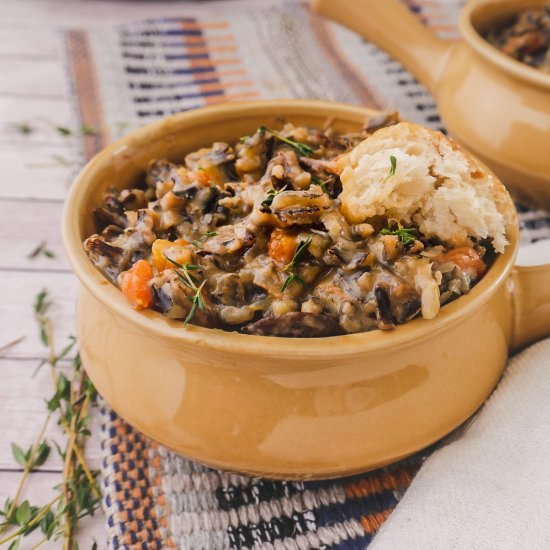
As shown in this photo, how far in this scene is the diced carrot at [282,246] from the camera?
50.3 inches

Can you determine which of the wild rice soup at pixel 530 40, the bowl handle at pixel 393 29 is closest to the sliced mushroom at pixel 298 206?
the wild rice soup at pixel 530 40

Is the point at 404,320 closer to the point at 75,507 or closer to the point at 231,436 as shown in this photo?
the point at 231,436

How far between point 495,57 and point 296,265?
42.2 inches

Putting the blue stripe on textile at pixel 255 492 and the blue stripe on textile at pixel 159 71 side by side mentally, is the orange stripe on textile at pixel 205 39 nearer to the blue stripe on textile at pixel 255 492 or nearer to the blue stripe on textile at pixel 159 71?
the blue stripe on textile at pixel 159 71

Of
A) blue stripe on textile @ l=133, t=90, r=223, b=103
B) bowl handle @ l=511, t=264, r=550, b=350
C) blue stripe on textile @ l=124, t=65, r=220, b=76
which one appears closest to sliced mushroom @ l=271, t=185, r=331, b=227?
bowl handle @ l=511, t=264, r=550, b=350

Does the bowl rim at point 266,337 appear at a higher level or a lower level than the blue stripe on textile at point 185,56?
higher

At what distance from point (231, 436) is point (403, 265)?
1.31 ft

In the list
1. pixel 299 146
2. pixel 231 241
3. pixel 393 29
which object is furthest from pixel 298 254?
pixel 393 29

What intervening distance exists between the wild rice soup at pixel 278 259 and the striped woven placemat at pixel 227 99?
0.37m

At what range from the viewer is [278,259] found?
1286 millimetres

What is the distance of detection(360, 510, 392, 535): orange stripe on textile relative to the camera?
1.38 metres

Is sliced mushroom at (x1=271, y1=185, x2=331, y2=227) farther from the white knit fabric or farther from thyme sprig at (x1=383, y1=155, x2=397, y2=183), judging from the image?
the white knit fabric

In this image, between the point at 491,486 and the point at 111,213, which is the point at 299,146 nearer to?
the point at 111,213

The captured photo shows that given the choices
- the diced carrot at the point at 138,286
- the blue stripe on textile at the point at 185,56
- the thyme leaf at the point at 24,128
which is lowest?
the thyme leaf at the point at 24,128
